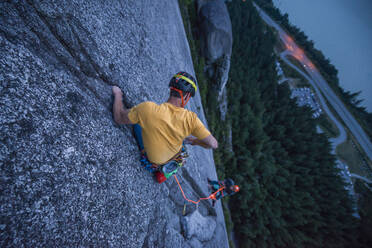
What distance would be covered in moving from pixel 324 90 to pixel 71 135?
61705 mm

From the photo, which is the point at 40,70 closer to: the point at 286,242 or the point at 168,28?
the point at 168,28

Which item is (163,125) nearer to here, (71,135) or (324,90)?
(71,135)

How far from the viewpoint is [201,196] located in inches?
183

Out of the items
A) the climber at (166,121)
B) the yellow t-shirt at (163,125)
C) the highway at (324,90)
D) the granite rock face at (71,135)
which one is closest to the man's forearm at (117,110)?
the climber at (166,121)

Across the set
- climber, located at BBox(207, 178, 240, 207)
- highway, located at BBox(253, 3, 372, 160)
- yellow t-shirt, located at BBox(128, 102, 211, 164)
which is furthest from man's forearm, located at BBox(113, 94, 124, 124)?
highway, located at BBox(253, 3, 372, 160)

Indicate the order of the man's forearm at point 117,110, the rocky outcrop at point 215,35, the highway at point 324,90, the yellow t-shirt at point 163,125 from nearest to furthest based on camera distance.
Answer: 1. the yellow t-shirt at point 163,125
2. the man's forearm at point 117,110
3. the rocky outcrop at point 215,35
4. the highway at point 324,90

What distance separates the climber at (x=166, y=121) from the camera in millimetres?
1781

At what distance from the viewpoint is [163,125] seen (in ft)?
5.93

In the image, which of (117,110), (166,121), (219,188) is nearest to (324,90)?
(219,188)

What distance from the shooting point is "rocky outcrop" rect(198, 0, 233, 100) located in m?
11.6

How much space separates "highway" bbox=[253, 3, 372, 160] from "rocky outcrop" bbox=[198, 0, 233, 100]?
4149cm

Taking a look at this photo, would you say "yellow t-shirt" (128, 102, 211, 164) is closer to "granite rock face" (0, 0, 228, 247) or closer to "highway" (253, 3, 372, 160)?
"granite rock face" (0, 0, 228, 247)

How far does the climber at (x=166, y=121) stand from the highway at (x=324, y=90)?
49.9 m

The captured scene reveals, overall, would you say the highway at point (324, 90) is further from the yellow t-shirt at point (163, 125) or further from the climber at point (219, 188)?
the yellow t-shirt at point (163, 125)
